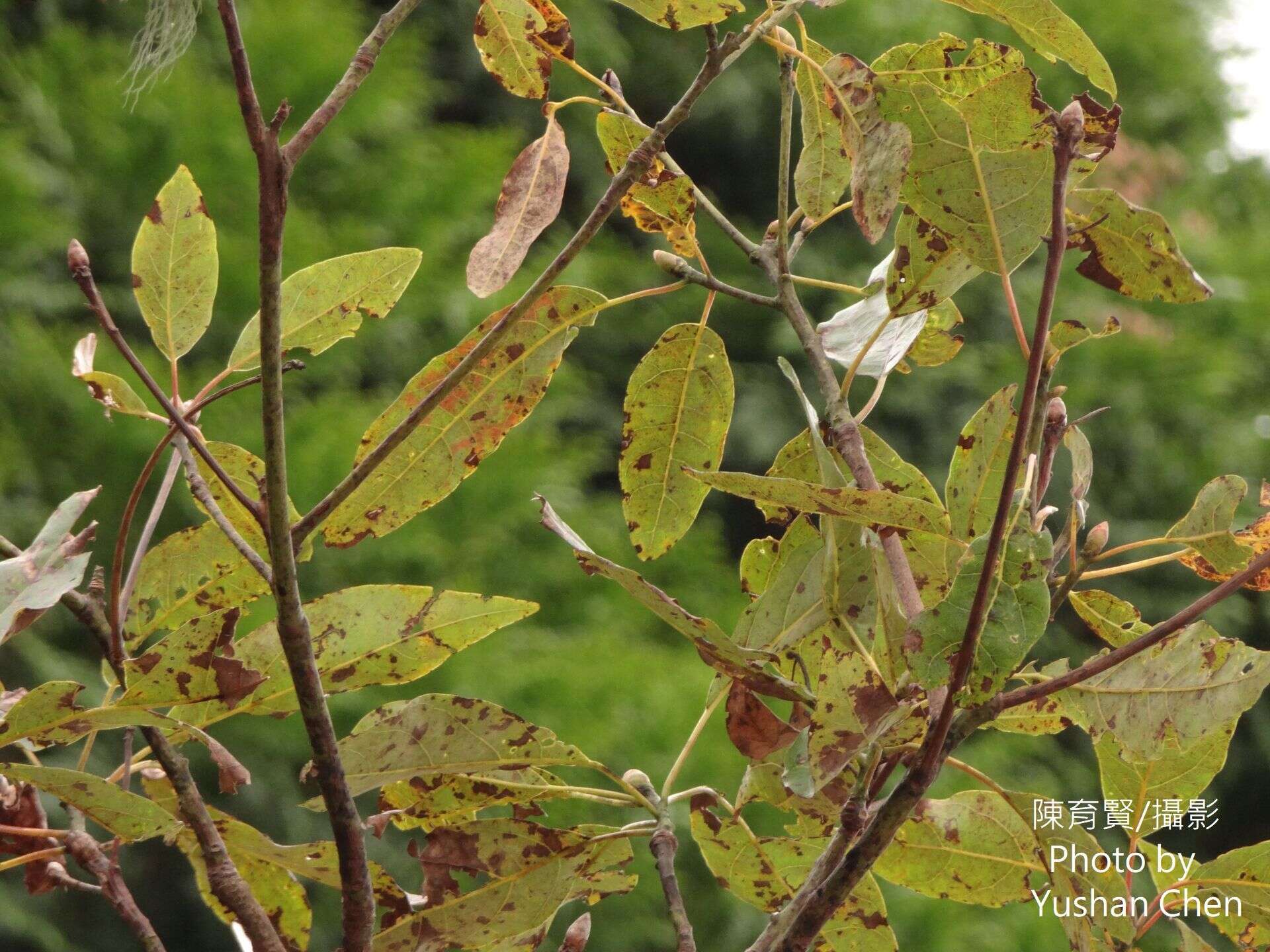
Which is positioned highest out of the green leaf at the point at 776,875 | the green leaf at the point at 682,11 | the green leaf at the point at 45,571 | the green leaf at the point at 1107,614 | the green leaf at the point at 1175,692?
the green leaf at the point at 682,11

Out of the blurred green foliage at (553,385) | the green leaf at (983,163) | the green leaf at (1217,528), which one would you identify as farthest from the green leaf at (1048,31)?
the blurred green foliage at (553,385)

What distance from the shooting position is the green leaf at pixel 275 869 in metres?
0.50

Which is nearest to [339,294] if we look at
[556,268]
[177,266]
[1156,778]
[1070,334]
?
[177,266]

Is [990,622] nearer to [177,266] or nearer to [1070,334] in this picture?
[1070,334]

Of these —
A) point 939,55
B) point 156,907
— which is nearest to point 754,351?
point 156,907

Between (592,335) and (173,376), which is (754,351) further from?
(173,376)

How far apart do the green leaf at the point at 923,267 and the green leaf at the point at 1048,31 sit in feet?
0.24

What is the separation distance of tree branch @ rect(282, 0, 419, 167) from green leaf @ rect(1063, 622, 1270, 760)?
31 centimetres

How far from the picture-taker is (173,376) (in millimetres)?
519

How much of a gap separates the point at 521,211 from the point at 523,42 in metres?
0.08

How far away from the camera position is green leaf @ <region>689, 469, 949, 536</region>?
1.37 ft

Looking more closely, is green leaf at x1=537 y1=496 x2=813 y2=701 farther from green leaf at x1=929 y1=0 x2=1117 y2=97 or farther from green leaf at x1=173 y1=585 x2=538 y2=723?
green leaf at x1=929 y1=0 x2=1117 y2=97

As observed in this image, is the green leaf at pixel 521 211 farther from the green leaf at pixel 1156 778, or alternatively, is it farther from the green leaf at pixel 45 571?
the green leaf at pixel 1156 778

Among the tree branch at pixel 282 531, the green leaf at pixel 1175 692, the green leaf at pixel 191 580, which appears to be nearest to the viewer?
the tree branch at pixel 282 531
